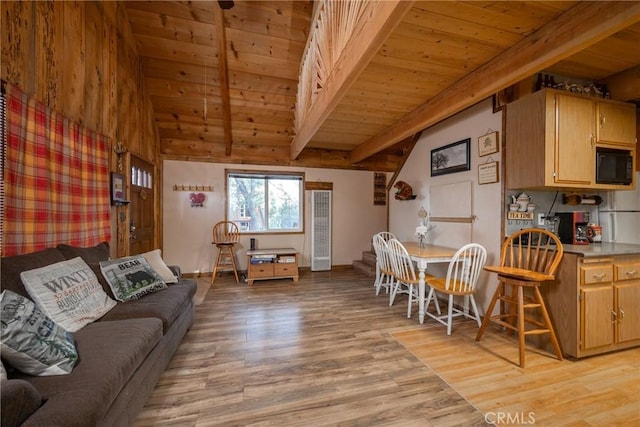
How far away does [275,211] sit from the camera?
16.9 feet

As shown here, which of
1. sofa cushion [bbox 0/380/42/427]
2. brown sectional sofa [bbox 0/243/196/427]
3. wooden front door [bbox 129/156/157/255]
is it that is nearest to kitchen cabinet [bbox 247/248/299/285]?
wooden front door [bbox 129/156/157/255]

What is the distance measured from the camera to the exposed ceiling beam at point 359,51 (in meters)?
1.50

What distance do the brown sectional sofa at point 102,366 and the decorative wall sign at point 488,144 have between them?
3.41 m

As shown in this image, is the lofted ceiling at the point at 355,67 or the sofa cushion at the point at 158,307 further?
the sofa cushion at the point at 158,307

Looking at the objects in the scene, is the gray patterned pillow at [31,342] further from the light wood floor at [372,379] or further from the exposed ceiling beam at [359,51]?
the exposed ceiling beam at [359,51]

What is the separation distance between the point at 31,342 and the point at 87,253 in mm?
1197

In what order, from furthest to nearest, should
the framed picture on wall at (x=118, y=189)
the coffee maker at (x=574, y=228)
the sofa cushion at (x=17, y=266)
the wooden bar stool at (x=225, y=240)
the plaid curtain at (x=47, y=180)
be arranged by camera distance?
1. the wooden bar stool at (x=225, y=240)
2. the framed picture on wall at (x=118, y=189)
3. the coffee maker at (x=574, y=228)
4. the plaid curtain at (x=47, y=180)
5. the sofa cushion at (x=17, y=266)

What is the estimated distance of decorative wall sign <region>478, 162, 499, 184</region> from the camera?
106 inches

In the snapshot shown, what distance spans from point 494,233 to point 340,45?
2.48 m

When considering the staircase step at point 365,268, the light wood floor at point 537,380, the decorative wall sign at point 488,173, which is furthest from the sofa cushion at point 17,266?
the staircase step at point 365,268

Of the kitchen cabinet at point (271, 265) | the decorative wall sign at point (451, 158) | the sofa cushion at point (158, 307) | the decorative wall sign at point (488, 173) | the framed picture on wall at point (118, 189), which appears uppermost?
the decorative wall sign at point (451, 158)

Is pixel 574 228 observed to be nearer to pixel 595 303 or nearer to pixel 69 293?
pixel 595 303

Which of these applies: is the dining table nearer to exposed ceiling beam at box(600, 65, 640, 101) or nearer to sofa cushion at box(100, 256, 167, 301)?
exposed ceiling beam at box(600, 65, 640, 101)

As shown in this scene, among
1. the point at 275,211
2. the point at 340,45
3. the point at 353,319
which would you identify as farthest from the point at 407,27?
the point at 275,211
